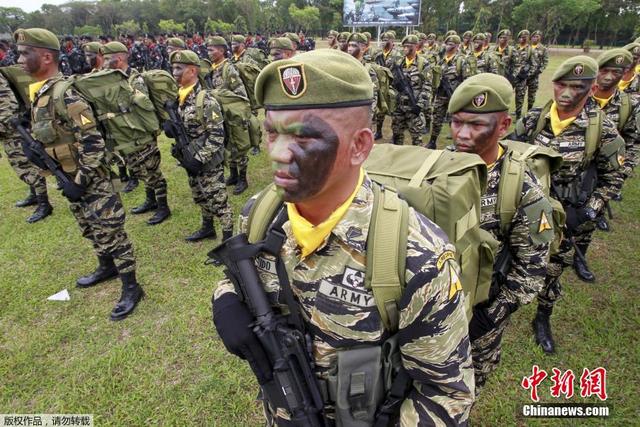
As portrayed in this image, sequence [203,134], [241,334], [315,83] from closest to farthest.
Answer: [315,83], [241,334], [203,134]

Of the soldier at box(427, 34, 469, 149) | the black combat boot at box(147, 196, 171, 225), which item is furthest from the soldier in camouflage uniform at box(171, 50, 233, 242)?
the soldier at box(427, 34, 469, 149)

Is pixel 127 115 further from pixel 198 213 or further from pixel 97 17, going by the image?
pixel 97 17

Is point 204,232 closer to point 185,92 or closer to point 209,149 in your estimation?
point 209,149

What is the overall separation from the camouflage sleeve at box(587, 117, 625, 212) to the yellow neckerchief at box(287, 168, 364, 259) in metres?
3.07

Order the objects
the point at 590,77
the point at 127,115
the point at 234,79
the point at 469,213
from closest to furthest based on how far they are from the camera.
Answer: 1. the point at 469,213
2. the point at 590,77
3. the point at 127,115
4. the point at 234,79

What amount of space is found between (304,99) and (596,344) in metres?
3.91

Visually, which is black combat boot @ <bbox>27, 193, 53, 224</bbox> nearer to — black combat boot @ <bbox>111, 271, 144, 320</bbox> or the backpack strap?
black combat boot @ <bbox>111, 271, 144, 320</bbox>

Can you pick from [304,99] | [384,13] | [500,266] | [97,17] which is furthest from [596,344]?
[97,17]

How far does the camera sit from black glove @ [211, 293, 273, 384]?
139cm

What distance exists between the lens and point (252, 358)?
56.3 inches

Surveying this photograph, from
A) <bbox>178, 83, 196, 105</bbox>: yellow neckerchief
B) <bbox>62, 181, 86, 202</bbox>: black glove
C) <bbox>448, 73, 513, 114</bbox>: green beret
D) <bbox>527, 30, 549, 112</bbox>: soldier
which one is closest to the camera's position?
<bbox>448, 73, 513, 114</bbox>: green beret

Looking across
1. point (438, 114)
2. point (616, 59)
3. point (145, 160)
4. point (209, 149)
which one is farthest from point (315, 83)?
point (438, 114)

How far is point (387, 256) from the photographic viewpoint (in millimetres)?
1171

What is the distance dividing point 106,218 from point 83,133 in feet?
2.77
